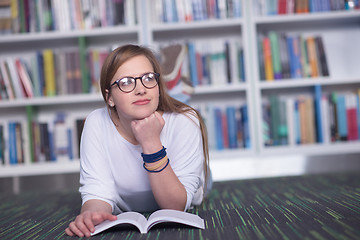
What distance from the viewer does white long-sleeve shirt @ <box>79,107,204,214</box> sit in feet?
3.93

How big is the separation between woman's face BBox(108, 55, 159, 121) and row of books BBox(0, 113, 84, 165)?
1.41 m

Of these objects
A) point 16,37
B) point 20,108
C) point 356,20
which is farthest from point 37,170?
point 356,20

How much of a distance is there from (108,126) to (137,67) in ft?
0.81

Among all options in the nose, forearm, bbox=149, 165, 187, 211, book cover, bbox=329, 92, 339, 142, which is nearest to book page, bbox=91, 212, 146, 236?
forearm, bbox=149, 165, 187, 211

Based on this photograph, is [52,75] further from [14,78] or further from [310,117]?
[310,117]

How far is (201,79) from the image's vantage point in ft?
8.20

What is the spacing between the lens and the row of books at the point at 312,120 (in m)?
2.47

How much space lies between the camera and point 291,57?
2.47 metres

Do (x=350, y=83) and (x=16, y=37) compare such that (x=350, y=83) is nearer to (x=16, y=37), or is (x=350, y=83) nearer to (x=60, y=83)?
(x=60, y=83)

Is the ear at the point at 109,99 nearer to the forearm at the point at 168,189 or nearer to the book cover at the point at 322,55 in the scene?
the forearm at the point at 168,189

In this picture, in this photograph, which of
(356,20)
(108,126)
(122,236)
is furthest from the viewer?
(356,20)

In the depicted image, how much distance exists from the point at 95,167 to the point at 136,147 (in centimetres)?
15

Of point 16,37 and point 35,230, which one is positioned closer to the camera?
point 35,230

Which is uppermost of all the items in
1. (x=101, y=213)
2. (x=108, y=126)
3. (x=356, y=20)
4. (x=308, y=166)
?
(x=356, y=20)
